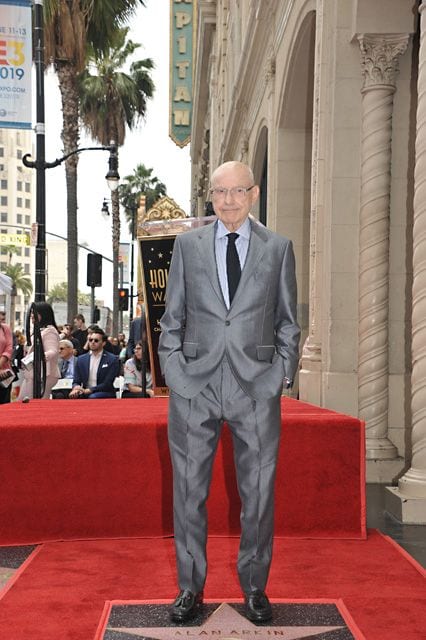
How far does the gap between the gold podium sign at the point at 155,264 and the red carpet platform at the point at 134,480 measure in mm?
2846

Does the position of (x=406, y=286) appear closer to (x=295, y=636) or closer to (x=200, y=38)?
(x=295, y=636)

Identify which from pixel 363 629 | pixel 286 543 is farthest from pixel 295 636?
pixel 286 543

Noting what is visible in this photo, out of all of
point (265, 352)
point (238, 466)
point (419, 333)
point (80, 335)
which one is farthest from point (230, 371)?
point (80, 335)

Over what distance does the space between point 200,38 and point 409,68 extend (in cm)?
3094

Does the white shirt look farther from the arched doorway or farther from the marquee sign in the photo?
the marquee sign

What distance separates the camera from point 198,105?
44.5 m

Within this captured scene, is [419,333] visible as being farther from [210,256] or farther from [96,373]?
[96,373]

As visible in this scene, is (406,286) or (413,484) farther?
(406,286)

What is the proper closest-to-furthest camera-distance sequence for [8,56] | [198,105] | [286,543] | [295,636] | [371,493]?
[295,636] → [286,543] → [371,493] → [8,56] → [198,105]

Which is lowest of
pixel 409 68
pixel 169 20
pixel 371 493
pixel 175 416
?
pixel 371 493

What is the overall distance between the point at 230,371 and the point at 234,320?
26 centimetres

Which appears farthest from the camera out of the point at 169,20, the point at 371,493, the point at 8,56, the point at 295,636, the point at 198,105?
the point at 169,20

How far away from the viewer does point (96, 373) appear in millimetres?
11836

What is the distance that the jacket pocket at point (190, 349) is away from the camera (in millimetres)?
4102
